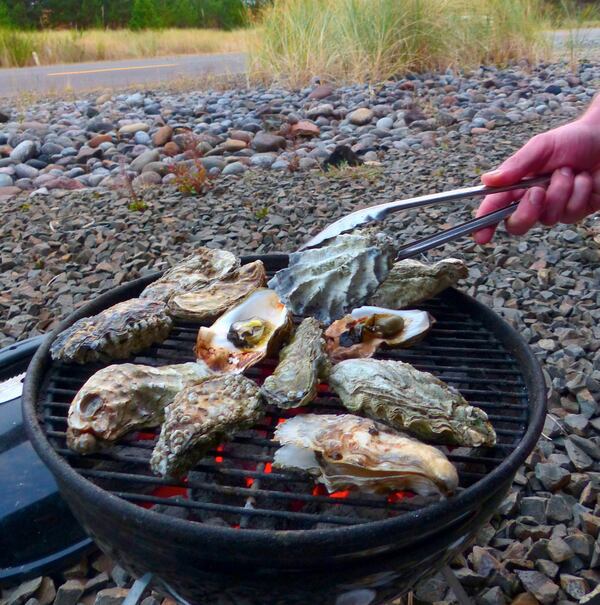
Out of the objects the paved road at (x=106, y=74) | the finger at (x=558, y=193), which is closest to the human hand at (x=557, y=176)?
the finger at (x=558, y=193)

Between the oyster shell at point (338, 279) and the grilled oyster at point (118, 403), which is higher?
the oyster shell at point (338, 279)

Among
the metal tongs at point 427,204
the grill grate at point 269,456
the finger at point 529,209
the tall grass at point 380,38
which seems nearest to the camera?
the grill grate at point 269,456

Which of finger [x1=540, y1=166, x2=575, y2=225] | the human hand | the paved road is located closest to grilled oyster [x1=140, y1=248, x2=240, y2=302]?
the human hand

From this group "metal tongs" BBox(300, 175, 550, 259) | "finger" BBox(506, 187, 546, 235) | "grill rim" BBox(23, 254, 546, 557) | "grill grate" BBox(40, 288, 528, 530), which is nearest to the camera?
"grill rim" BBox(23, 254, 546, 557)

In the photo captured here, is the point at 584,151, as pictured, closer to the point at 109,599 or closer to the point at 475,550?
the point at 475,550

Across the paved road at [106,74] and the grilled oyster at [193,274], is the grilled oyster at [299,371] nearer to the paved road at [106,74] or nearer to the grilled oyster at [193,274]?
the grilled oyster at [193,274]

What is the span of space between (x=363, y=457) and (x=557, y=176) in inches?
41.6

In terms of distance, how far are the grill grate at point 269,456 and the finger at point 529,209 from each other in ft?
1.00

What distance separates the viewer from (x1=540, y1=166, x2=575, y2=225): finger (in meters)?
1.63

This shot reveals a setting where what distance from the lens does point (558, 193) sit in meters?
1.63

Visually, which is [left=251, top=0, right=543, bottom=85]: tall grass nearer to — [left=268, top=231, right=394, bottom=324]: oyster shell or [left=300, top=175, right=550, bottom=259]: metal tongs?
[left=300, top=175, right=550, bottom=259]: metal tongs

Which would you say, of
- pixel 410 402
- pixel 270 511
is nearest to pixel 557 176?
pixel 410 402

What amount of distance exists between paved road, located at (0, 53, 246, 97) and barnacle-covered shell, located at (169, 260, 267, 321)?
7.87 meters

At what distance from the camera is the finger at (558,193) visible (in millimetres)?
1628
